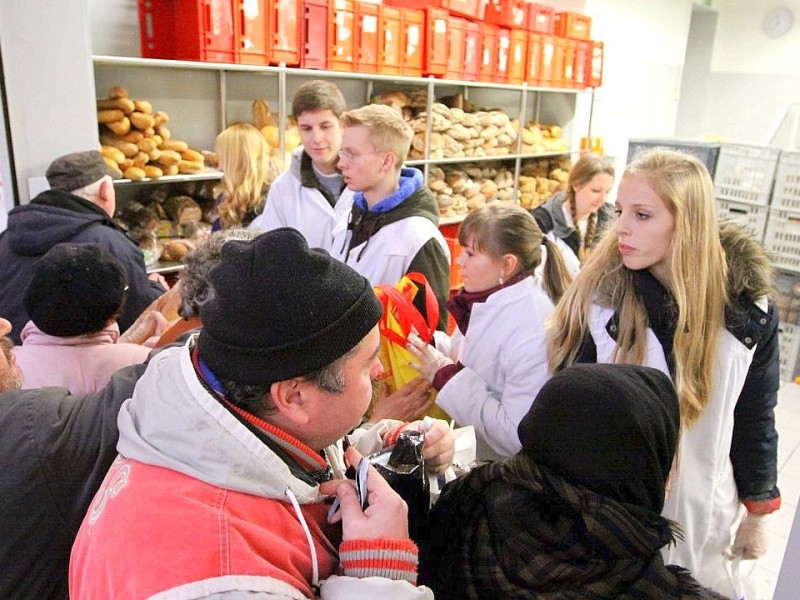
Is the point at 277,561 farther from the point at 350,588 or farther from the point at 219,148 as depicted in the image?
the point at 219,148

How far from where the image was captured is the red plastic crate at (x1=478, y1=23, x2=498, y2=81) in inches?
200

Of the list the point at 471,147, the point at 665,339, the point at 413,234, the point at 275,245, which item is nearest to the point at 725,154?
the point at 471,147

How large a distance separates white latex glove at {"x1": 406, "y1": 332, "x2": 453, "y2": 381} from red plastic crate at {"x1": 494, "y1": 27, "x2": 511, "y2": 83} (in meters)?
3.96

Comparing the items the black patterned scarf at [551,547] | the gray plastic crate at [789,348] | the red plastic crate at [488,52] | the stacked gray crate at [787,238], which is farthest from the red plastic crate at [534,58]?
the black patterned scarf at [551,547]

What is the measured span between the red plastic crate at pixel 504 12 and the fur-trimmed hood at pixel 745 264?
4.16 metres

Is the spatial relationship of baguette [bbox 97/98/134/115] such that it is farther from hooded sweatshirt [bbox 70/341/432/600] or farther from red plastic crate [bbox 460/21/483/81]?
hooded sweatshirt [bbox 70/341/432/600]

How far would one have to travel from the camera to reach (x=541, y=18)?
220 inches

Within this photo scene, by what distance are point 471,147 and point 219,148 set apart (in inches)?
102

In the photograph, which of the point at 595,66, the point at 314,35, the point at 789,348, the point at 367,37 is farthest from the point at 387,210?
the point at 595,66

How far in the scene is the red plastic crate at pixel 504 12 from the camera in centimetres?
516

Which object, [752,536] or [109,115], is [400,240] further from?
[109,115]

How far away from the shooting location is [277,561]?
76cm

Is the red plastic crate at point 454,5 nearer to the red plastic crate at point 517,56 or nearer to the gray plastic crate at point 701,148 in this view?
the red plastic crate at point 517,56

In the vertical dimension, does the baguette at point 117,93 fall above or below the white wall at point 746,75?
below
